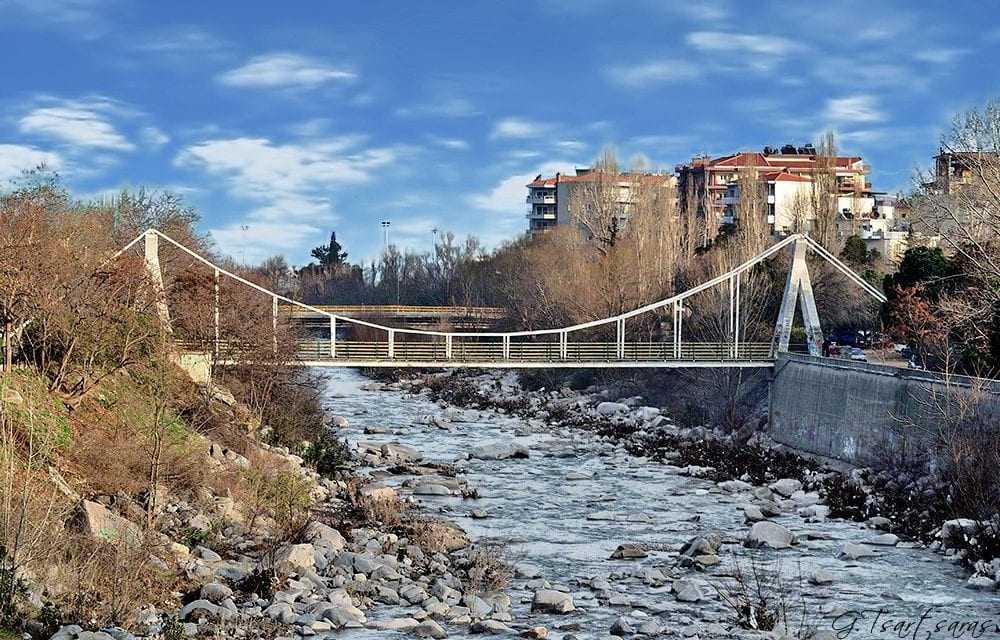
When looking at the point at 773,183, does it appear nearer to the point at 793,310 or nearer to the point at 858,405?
the point at 793,310

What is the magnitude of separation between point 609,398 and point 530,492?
1499cm

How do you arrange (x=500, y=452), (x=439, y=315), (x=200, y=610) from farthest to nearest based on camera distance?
(x=439, y=315) < (x=500, y=452) < (x=200, y=610)

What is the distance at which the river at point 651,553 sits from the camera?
12109 mm

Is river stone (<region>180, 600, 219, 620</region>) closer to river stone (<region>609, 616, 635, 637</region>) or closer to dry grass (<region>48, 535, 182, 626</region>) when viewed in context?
dry grass (<region>48, 535, 182, 626</region>)

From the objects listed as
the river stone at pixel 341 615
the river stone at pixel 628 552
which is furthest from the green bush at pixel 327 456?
the river stone at pixel 341 615

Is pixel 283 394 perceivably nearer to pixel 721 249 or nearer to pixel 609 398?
pixel 609 398

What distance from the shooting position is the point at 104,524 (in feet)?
41.2

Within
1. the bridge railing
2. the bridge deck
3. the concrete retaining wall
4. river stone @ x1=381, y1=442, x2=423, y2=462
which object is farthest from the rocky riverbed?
the bridge railing

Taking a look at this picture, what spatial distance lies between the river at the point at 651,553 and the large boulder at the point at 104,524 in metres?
2.93

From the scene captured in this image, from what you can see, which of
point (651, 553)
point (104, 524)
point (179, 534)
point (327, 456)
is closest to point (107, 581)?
point (104, 524)

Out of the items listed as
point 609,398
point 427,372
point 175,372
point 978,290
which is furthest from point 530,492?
point 427,372

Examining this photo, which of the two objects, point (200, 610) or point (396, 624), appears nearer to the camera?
point (200, 610)

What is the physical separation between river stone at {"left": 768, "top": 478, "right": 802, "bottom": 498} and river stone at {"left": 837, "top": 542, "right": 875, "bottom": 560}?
4.36 m

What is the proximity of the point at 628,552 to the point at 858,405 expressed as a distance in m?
9.26
